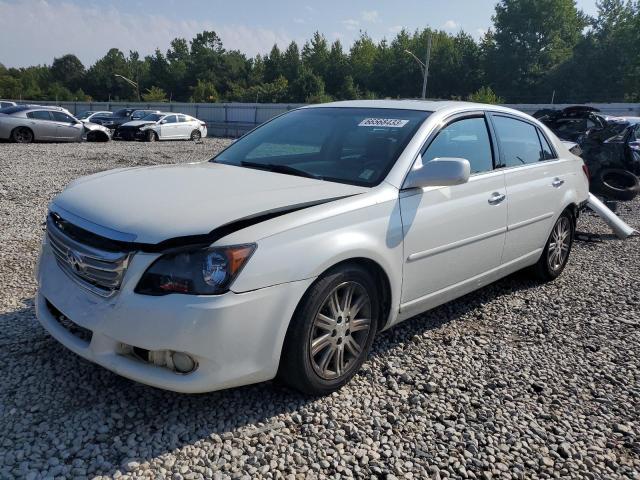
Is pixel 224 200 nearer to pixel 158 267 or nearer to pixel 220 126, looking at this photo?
pixel 158 267

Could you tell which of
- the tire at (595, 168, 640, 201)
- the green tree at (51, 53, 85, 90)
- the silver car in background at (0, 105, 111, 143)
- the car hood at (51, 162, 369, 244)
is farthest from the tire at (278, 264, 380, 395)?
the green tree at (51, 53, 85, 90)

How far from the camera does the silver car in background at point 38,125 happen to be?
19.1 meters

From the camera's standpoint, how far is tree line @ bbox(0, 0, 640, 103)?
6556 centimetres

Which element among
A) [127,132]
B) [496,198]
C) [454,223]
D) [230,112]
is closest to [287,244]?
A: [454,223]

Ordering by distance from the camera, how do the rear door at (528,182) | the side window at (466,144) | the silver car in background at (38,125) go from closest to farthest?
1. the side window at (466,144)
2. the rear door at (528,182)
3. the silver car in background at (38,125)

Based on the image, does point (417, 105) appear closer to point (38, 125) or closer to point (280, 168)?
point (280, 168)

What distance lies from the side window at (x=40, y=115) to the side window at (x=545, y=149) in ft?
64.0

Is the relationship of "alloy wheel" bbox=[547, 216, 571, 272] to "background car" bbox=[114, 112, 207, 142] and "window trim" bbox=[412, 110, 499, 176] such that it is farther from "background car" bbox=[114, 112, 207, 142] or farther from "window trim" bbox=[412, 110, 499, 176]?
"background car" bbox=[114, 112, 207, 142]

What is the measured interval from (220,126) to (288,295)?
34359mm

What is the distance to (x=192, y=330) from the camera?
2475 mm

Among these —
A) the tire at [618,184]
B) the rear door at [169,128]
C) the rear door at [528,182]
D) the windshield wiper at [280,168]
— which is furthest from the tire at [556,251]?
the rear door at [169,128]

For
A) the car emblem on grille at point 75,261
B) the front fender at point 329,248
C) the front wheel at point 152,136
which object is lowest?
the front wheel at point 152,136

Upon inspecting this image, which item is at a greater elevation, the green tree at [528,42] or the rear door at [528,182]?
the green tree at [528,42]

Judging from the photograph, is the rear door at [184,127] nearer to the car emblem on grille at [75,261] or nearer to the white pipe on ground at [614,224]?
the white pipe on ground at [614,224]
